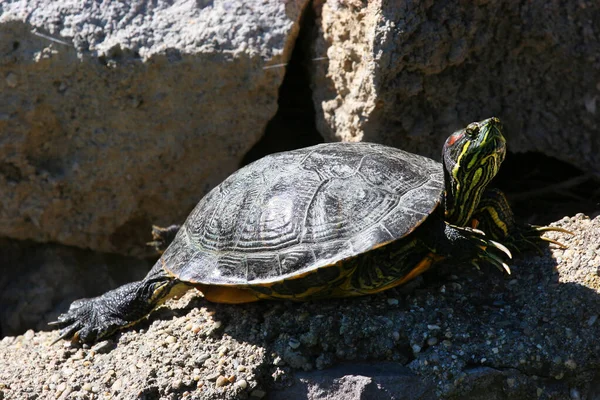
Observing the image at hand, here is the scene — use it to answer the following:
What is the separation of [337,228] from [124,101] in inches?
71.4

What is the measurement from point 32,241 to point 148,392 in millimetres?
2140

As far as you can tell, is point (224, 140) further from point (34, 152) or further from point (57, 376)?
point (57, 376)

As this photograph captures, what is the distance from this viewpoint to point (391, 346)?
2742mm

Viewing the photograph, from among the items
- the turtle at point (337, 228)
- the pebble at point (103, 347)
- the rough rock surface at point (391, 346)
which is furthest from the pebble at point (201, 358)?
the pebble at point (103, 347)

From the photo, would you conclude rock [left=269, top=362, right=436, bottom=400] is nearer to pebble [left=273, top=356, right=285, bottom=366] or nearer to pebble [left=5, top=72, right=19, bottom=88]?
pebble [left=273, top=356, right=285, bottom=366]

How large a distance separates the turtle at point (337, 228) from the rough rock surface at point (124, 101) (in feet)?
3.03

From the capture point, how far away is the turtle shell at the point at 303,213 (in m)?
2.86

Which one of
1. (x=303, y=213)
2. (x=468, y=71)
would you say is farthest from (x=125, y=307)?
(x=468, y=71)

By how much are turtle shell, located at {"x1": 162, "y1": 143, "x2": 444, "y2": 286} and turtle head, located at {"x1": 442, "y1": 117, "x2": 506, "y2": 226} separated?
0.31ft

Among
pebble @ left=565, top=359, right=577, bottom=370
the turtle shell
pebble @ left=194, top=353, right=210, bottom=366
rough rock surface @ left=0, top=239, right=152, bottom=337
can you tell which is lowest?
rough rock surface @ left=0, top=239, right=152, bottom=337

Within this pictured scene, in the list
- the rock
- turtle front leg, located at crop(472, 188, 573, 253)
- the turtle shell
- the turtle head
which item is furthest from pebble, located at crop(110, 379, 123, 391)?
turtle front leg, located at crop(472, 188, 573, 253)

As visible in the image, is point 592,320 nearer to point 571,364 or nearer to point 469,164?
point 571,364

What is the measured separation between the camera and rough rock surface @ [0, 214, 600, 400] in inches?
103

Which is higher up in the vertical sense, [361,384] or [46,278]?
[361,384]
